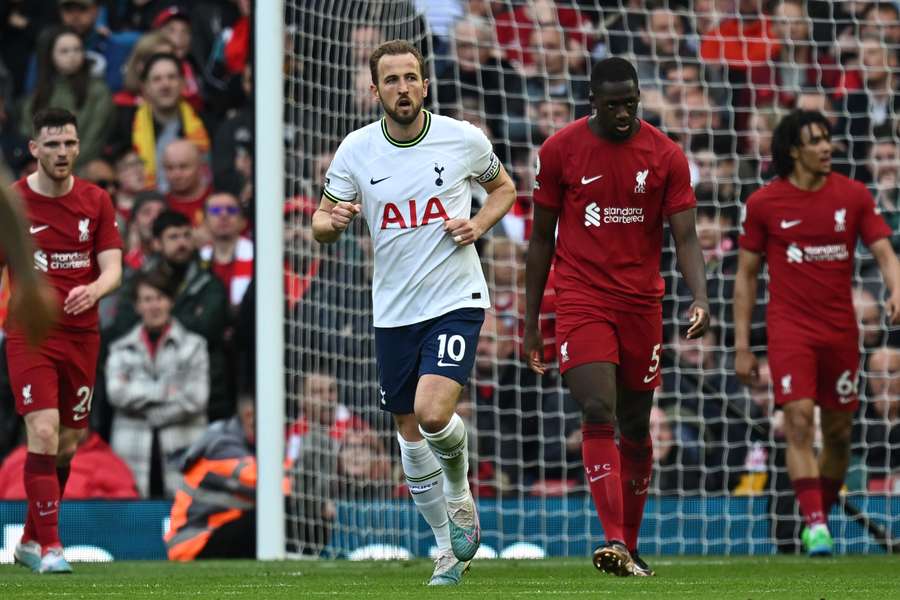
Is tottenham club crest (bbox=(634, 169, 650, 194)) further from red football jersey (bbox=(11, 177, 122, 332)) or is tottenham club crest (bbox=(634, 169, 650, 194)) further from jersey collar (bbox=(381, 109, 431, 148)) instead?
red football jersey (bbox=(11, 177, 122, 332))

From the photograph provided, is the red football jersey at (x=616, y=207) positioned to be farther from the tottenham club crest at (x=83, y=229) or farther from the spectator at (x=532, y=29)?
the spectator at (x=532, y=29)

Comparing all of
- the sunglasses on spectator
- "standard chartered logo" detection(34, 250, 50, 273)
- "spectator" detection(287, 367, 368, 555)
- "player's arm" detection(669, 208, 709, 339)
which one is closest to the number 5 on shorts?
"player's arm" detection(669, 208, 709, 339)

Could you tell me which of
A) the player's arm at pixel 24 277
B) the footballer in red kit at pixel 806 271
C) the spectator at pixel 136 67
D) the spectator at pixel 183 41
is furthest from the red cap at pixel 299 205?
the player's arm at pixel 24 277

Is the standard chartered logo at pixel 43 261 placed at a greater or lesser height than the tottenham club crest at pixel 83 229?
lesser

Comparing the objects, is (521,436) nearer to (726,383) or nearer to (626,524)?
(726,383)

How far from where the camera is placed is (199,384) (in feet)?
40.7

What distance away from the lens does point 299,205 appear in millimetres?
11703

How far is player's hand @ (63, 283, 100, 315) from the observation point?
343 inches

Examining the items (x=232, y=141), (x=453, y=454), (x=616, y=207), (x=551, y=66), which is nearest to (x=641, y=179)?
(x=616, y=207)

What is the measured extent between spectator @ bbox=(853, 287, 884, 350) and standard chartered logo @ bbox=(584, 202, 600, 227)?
4758 millimetres

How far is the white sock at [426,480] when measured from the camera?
745 centimetres

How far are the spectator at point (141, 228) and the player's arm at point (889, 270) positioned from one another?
540 cm

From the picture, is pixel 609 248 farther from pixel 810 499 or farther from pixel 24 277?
pixel 24 277

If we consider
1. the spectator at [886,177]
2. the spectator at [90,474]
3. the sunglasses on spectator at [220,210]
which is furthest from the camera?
the sunglasses on spectator at [220,210]
